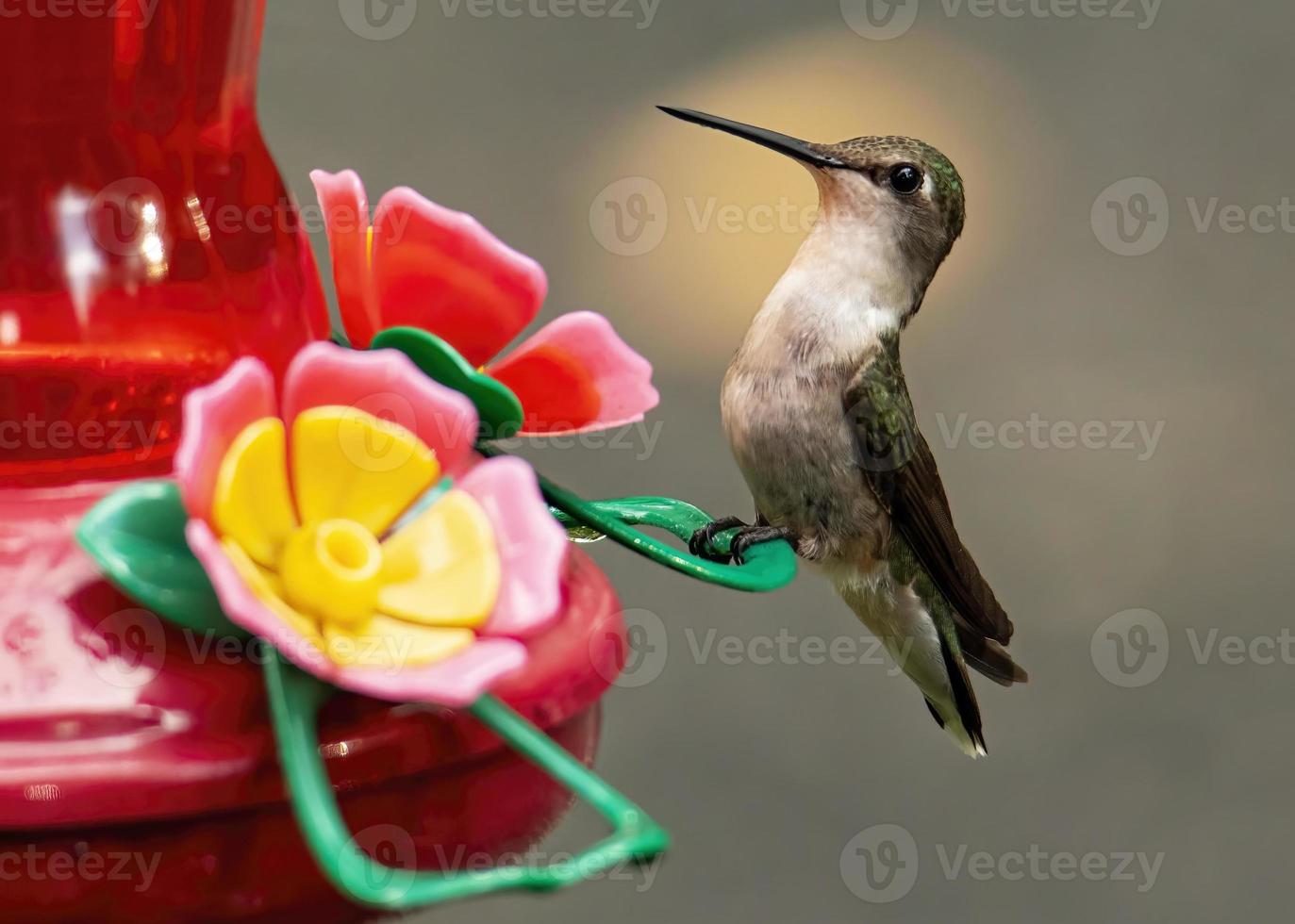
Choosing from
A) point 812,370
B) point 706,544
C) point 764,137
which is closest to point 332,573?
point 706,544

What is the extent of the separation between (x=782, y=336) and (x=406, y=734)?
0.75 m

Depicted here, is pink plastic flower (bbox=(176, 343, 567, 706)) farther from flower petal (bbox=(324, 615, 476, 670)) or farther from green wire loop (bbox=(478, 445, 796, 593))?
green wire loop (bbox=(478, 445, 796, 593))

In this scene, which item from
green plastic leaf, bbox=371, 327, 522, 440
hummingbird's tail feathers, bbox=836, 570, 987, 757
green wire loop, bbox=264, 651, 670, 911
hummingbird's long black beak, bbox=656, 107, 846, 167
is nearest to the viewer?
green wire loop, bbox=264, 651, 670, 911

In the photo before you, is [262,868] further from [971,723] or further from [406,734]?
[971,723]

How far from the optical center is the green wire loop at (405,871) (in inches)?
18.5

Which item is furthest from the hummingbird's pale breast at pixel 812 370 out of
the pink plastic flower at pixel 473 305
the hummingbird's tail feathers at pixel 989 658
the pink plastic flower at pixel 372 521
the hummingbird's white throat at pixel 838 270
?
the pink plastic flower at pixel 372 521

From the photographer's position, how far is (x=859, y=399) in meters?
1.29

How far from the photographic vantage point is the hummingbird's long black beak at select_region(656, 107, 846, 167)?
98cm

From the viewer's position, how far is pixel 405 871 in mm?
521

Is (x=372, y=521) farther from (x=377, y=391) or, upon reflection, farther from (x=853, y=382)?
(x=853, y=382)

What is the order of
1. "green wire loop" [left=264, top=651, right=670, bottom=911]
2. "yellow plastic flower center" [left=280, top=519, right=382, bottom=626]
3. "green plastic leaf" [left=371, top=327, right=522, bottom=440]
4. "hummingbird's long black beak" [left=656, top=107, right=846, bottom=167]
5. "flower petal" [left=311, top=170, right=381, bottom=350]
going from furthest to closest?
"hummingbird's long black beak" [left=656, top=107, right=846, bottom=167]
"flower petal" [left=311, top=170, right=381, bottom=350]
"green plastic leaf" [left=371, top=327, right=522, bottom=440]
"yellow plastic flower center" [left=280, top=519, right=382, bottom=626]
"green wire loop" [left=264, top=651, right=670, bottom=911]

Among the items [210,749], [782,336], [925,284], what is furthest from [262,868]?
[925,284]

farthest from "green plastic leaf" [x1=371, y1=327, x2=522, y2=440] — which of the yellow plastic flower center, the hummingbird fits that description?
the hummingbird

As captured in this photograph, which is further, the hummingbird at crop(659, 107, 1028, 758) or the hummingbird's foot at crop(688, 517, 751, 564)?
the hummingbird at crop(659, 107, 1028, 758)
